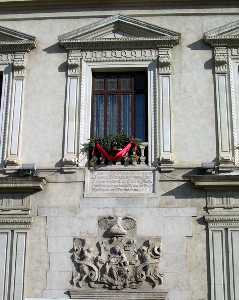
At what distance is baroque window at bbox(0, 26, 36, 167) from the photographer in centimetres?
1393

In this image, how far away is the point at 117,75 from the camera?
14812 mm

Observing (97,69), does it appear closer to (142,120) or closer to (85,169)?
(142,120)

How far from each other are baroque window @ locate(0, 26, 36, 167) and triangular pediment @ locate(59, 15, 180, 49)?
1049 millimetres

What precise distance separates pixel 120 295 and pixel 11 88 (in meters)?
5.60

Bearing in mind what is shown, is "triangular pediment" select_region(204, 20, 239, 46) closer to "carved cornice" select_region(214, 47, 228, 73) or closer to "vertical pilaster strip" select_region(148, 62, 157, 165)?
"carved cornice" select_region(214, 47, 228, 73)

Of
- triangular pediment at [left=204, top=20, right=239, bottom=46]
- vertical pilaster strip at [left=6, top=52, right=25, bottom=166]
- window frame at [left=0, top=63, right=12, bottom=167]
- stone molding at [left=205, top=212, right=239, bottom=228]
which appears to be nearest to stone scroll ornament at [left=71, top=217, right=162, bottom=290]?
stone molding at [left=205, top=212, right=239, bottom=228]

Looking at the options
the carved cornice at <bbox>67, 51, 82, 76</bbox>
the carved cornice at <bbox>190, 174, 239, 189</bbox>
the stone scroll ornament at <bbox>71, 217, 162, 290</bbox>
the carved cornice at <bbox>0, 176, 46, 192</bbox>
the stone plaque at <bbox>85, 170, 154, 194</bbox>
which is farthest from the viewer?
the carved cornice at <bbox>67, 51, 82, 76</bbox>

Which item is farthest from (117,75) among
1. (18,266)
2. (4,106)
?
(18,266)

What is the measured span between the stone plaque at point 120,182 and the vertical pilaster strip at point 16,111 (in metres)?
1.82

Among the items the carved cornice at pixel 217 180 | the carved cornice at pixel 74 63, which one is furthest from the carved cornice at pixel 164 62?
the carved cornice at pixel 217 180

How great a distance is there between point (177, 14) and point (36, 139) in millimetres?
4675

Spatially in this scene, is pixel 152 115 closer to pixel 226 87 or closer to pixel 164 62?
pixel 164 62

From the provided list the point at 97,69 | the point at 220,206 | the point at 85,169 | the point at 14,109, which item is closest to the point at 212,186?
the point at 220,206

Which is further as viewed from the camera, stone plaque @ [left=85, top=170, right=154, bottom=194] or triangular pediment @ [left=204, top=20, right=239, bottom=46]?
triangular pediment @ [left=204, top=20, right=239, bottom=46]
